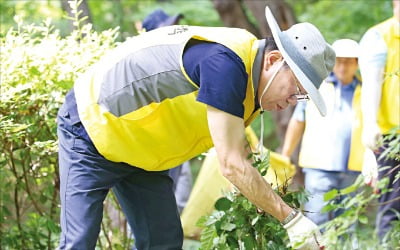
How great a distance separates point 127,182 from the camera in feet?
12.8

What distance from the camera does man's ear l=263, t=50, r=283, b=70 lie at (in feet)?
10.9

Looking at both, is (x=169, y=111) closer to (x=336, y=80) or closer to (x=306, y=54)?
(x=306, y=54)

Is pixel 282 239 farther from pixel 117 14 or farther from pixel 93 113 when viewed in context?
pixel 117 14

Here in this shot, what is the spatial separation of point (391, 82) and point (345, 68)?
1.86 feet

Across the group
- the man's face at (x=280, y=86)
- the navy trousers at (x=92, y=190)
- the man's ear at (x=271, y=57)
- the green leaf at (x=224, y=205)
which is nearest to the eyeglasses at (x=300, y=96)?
the man's face at (x=280, y=86)

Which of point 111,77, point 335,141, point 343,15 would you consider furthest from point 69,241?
point 343,15

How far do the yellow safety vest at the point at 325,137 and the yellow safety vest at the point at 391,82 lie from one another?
47 centimetres

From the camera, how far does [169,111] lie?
3496 mm

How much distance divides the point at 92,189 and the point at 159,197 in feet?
1.38

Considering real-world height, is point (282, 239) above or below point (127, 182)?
below

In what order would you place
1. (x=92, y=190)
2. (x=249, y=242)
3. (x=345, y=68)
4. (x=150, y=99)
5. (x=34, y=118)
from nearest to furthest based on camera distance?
(x=150, y=99)
(x=92, y=190)
(x=249, y=242)
(x=34, y=118)
(x=345, y=68)

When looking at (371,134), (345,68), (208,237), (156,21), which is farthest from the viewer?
(156,21)

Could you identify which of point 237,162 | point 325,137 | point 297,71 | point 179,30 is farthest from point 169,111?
point 325,137

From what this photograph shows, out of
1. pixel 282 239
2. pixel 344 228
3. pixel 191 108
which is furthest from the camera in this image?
pixel 282 239
